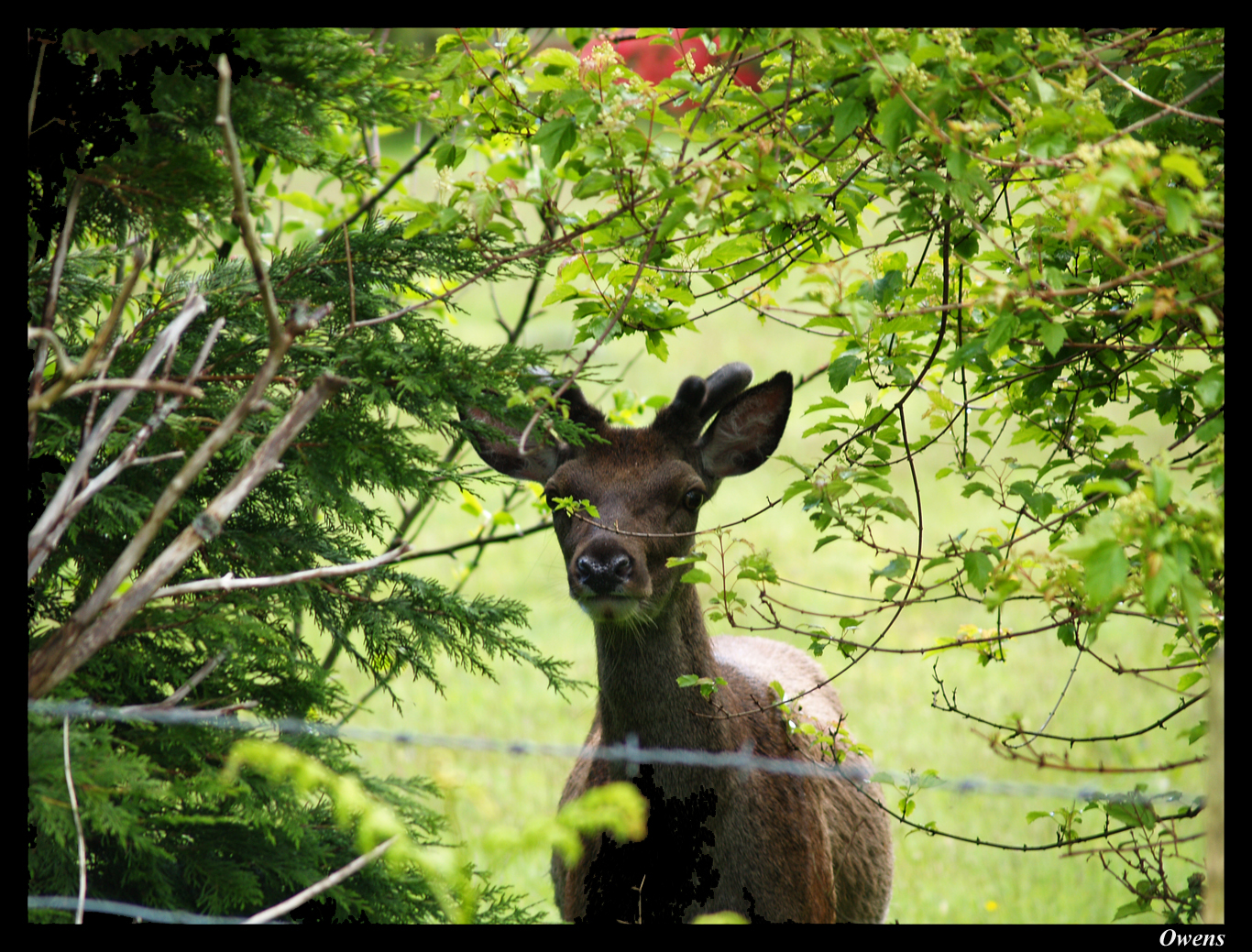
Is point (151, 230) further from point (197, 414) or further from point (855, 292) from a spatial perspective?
point (855, 292)

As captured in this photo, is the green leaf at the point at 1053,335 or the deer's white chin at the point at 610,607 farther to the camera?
the deer's white chin at the point at 610,607

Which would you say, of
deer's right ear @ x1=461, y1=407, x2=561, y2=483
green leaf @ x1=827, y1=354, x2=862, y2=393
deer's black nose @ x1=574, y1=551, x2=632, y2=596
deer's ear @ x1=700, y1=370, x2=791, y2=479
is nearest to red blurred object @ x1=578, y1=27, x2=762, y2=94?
green leaf @ x1=827, y1=354, x2=862, y2=393

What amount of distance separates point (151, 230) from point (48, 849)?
2.09 meters

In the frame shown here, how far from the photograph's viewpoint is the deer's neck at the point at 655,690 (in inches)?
165

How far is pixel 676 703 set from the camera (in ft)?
13.8

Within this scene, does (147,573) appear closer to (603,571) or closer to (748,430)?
(603,571)

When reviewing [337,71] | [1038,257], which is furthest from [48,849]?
[1038,257]

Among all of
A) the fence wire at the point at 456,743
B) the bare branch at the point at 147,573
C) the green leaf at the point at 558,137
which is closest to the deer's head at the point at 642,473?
the fence wire at the point at 456,743

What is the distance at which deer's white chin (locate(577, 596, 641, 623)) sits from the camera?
12.7 feet

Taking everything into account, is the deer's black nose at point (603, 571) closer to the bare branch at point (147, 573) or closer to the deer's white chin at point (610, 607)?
the deer's white chin at point (610, 607)

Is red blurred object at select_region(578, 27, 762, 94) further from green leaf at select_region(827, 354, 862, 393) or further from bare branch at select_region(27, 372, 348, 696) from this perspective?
bare branch at select_region(27, 372, 348, 696)

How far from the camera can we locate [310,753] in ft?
11.2

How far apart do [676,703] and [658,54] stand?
491 cm

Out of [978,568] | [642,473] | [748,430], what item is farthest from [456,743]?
[748,430]
